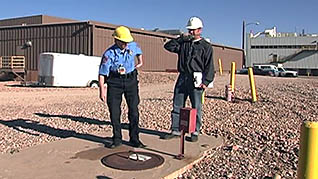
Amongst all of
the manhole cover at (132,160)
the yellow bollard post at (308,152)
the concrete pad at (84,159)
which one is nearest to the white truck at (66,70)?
the concrete pad at (84,159)

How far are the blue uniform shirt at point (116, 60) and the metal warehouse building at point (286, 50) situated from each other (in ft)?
219

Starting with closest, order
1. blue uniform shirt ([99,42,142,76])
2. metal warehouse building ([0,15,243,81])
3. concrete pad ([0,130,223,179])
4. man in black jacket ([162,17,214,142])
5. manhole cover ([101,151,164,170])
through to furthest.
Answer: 1. concrete pad ([0,130,223,179])
2. manhole cover ([101,151,164,170])
3. blue uniform shirt ([99,42,142,76])
4. man in black jacket ([162,17,214,142])
5. metal warehouse building ([0,15,243,81])

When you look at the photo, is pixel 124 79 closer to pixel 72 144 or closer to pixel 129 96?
pixel 129 96

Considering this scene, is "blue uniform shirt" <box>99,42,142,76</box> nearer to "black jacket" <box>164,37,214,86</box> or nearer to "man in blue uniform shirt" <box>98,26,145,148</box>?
"man in blue uniform shirt" <box>98,26,145,148</box>

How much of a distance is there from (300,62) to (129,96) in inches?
2691

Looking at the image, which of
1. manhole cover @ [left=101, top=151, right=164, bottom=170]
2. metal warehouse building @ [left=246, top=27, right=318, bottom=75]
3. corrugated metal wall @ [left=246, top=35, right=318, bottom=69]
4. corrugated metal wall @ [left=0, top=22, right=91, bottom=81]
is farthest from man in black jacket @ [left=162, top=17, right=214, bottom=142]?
corrugated metal wall @ [left=246, top=35, right=318, bottom=69]

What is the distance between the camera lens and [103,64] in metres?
5.70

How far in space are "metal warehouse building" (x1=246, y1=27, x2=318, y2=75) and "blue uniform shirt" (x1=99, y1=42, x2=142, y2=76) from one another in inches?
2625

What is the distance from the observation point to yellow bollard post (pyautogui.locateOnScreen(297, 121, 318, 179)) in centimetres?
274

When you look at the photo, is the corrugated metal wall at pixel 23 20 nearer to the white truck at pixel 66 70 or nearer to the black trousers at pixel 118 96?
the white truck at pixel 66 70

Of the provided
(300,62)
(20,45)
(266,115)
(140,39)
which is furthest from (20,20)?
(300,62)

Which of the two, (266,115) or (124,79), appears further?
(266,115)

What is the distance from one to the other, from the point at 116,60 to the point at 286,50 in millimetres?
70382

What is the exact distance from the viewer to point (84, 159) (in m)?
5.11
